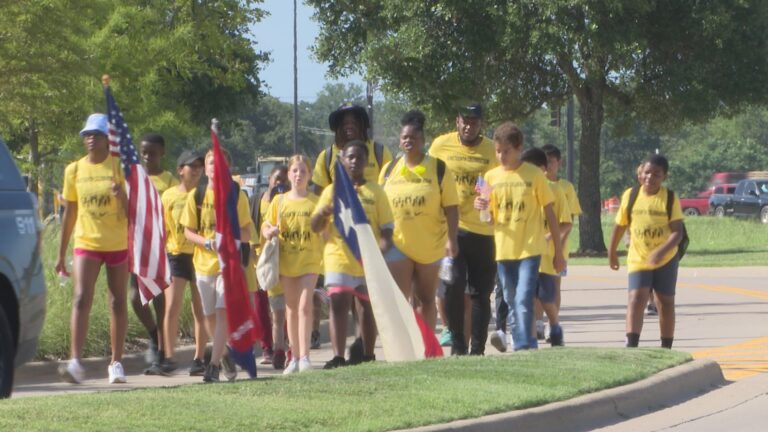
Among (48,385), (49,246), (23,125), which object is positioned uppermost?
(23,125)

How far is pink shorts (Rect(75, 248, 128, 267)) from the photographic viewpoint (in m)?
12.0

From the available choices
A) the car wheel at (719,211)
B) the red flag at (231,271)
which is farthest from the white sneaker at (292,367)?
the car wheel at (719,211)

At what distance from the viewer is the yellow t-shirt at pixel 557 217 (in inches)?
548

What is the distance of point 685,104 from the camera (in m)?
36.7

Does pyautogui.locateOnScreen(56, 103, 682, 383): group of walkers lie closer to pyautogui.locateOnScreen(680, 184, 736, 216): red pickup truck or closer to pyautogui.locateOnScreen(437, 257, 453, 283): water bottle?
pyautogui.locateOnScreen(437, 257, 453, 283): water bottle

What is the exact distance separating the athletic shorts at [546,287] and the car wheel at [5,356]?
5.78 meters

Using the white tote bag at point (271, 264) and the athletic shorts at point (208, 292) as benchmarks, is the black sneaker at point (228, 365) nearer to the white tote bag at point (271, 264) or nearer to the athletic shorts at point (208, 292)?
the athletic shorts at point (208, 292)

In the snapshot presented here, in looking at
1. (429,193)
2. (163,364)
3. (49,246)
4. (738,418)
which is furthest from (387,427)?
(49,246)

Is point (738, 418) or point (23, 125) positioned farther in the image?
point (23, 125)

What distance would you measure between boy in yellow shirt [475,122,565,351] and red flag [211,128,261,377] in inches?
94.0

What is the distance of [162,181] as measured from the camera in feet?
44.4

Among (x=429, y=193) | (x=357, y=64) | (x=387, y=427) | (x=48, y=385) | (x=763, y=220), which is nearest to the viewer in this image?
(x=387, y=427)

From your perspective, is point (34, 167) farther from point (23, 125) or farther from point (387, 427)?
point (387, 427)

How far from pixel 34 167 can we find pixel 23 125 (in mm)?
929
